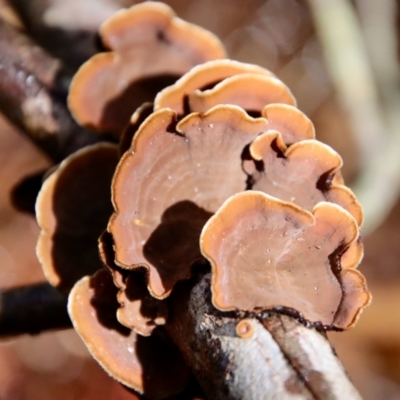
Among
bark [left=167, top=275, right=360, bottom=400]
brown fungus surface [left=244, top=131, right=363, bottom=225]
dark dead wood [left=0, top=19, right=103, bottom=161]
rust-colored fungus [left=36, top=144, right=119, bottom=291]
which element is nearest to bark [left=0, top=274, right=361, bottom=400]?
bark [left=167, top=275, right=360, bottom=400]

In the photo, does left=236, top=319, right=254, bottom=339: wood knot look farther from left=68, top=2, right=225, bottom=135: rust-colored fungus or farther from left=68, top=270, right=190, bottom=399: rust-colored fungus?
left=68, top=2, right=225, bottom=135: rust-colored fungus

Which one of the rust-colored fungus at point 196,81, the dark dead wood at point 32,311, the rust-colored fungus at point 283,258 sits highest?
the rust-colored fungus at point 196,81

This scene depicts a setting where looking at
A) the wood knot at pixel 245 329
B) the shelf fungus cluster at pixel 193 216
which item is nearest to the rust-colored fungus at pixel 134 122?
the shelf fungus cluster at pixel 193 216

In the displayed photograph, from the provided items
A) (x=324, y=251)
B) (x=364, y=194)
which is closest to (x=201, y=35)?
(x=324, y=251)

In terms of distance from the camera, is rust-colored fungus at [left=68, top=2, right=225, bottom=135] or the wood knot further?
rust-colored fungus at [left=68, top=2, right=225, bottom=135]

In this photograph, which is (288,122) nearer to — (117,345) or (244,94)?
(244,94)

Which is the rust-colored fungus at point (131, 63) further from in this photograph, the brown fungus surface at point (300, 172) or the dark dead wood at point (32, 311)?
the dark dead wood at point (32, 311)
